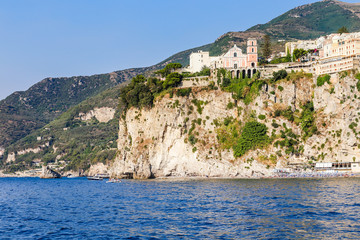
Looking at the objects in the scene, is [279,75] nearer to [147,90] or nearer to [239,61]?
[239,61]

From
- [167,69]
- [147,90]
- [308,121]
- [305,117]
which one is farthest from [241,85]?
[167,69]

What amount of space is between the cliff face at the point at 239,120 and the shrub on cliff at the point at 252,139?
997 mm

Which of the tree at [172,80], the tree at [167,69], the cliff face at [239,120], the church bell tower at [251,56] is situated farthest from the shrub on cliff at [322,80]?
the tree at [167,69]

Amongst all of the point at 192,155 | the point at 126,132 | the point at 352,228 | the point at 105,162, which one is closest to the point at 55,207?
the point at 352,228

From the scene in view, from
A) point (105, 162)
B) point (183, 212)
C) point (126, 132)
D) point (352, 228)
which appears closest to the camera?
point (352, 228)

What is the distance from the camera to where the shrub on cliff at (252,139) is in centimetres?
8706

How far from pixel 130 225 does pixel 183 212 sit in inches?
269

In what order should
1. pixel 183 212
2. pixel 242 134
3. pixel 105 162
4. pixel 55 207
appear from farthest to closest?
pixel 105 162
pixel 242 134
pixel 55 207
pixel 183 212

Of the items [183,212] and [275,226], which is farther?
[183,212]

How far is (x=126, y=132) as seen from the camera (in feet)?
355

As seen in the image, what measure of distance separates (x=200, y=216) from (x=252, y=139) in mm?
49540

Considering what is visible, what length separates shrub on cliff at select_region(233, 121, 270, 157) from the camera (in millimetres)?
87062

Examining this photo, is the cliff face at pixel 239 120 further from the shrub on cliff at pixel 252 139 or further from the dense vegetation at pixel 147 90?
the dense vegetation at pixel 147 90

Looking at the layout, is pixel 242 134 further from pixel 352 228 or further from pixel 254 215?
pixel 352 228
